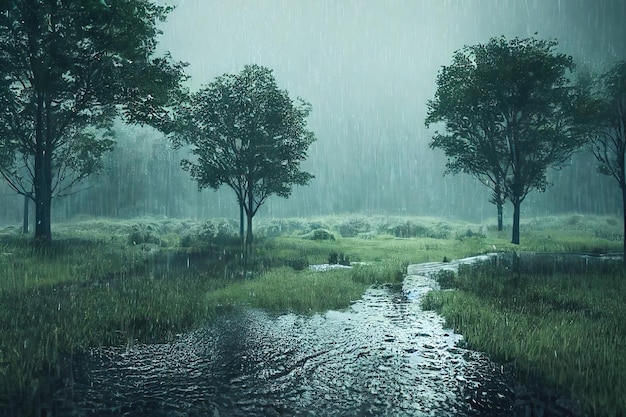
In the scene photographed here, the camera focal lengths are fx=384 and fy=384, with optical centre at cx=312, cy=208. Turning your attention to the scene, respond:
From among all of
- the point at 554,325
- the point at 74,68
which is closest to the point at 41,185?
the point at 74,68

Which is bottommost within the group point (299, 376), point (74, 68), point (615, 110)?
point (299, 376)

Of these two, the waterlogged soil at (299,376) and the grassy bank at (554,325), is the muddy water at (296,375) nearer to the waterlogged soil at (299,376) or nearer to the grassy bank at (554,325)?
the waterlogged soil at (299,376)

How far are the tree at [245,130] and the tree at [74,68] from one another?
20.3 ft

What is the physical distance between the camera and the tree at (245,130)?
30.3 m

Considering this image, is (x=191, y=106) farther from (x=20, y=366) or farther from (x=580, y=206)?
(x=580, y=206)

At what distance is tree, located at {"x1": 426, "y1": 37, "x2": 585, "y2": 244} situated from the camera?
2892 cm

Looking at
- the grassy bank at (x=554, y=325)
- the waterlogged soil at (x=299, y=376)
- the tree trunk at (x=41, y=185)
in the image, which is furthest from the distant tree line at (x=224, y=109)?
the waterlogged soil at (x=299, y=376)

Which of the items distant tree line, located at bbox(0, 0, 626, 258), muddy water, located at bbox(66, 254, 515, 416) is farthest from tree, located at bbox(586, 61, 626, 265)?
muddy water, located at bbox(66, 254, 515, 416)

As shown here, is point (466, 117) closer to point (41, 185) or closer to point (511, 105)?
point (511, 105)

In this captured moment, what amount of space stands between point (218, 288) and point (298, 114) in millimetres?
20225

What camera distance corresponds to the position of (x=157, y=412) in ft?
18.3

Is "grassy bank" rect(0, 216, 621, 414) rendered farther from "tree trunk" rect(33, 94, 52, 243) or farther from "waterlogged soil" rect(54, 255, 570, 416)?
"tree trunk" rect(33, 94, 52, 243)

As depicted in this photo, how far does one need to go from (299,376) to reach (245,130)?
84.7ft

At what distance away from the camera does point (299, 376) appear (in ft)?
22.7
